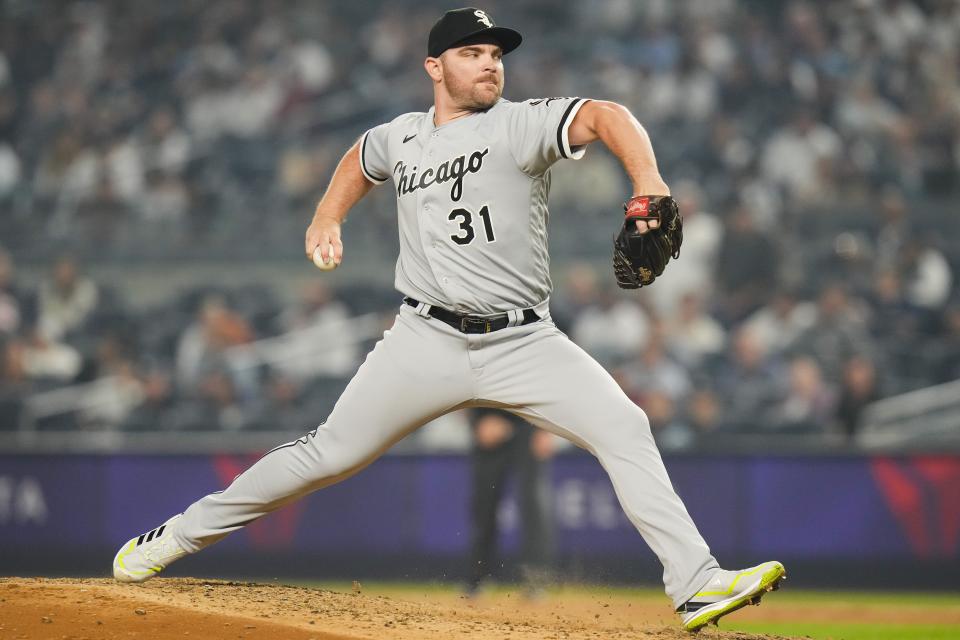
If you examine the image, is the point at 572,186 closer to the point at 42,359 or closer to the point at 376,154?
the point at 42,359

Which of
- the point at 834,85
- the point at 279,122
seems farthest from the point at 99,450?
the point at 834,85

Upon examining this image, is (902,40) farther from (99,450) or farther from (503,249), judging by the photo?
(503,249)

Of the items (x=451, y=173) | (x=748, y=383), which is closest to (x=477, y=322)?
(x=451, y=173)

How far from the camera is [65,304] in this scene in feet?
40.9

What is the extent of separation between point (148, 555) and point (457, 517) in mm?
5311

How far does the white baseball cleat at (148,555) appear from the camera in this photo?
5000 millimetres

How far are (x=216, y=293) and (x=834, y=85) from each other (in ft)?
22.3

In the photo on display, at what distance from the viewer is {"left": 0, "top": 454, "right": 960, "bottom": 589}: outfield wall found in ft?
32.4

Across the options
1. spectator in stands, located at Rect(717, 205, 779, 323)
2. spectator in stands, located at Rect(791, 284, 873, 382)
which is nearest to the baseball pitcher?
spectator in stands, located at Rect(791, 284, 873, 382)

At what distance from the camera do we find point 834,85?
45.3 ft

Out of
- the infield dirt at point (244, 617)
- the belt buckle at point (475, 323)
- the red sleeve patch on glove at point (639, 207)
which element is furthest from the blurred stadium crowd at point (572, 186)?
the red sleeve patch on glove at point (639, 207)

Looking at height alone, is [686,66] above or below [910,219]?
above

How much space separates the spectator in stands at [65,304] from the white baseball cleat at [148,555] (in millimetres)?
7724

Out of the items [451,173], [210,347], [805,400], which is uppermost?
[451,173]
